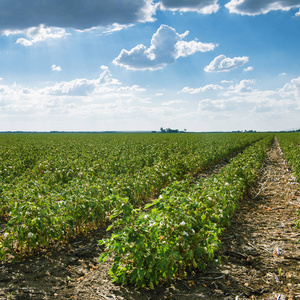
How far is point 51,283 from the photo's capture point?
4.35 meters

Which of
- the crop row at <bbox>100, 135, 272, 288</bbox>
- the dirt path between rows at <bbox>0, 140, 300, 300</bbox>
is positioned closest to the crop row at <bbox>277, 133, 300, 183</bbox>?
the dirt path between rows at <bbox>0, 140, 300, 300</bbox>

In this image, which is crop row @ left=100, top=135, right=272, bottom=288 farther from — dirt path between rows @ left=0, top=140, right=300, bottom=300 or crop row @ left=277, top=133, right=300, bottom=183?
crop row @ left=277, top=133, right=300, bottom=183

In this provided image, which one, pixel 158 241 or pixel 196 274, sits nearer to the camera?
pixel 158 241

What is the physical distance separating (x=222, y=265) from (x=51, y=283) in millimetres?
3045

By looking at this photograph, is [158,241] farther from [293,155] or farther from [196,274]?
[293,155]

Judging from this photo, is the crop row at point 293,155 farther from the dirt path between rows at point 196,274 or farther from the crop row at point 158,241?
the crop row at point 158,241

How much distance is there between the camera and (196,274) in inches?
179

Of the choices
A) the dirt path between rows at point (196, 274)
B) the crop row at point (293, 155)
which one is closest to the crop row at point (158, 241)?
the dirt path between rows at point (196, 274)

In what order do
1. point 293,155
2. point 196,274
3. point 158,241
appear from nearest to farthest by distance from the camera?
point 158,241
point 196,274
point 293,155

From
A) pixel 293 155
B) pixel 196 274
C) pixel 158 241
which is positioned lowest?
pixel 196 274

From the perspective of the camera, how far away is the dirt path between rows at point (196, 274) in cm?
401

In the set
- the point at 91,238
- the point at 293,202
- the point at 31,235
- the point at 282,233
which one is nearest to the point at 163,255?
the point at 31,235

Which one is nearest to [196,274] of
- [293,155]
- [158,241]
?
[158,241]

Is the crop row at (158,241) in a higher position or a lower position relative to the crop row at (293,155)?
lower
